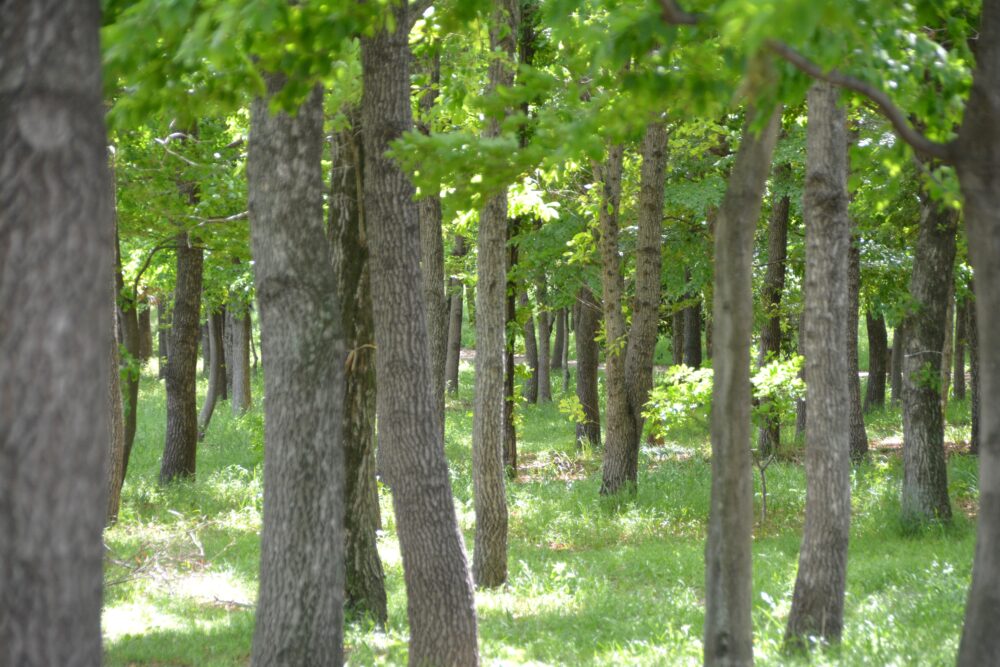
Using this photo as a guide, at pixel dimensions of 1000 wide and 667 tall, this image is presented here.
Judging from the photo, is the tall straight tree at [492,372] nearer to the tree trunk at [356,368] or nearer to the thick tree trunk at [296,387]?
the tree trunk at [356,368]

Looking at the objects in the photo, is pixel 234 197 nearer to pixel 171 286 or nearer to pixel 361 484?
pixel 361 484

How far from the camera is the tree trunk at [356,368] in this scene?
335 inches

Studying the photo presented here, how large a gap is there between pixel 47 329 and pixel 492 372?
8320 millimetres

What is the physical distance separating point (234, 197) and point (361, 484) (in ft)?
21.5

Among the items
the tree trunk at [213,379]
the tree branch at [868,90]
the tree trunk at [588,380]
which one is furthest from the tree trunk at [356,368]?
the tree trunk at [213,379]

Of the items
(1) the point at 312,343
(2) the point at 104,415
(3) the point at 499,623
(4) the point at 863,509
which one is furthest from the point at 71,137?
(4) the point at 863,509

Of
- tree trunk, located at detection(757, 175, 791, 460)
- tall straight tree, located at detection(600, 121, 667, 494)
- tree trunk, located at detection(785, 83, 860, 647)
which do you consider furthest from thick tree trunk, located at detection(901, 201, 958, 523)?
tree trunk, located at detection(757, 175, 791, 460)

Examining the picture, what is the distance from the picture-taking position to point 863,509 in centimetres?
1499

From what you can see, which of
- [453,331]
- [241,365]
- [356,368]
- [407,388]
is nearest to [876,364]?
[453,331]

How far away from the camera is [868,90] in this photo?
466 centimetres

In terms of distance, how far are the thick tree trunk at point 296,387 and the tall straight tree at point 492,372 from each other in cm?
476

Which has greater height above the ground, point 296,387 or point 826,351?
point 826,351

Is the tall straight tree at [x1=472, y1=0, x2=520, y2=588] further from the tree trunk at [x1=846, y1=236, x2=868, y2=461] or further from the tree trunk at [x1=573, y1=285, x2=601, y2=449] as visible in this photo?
the tree trunk at [x1=573, y1=285, x2=601, y2=449]

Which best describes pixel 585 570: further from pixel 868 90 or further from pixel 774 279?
pixel 774 279
